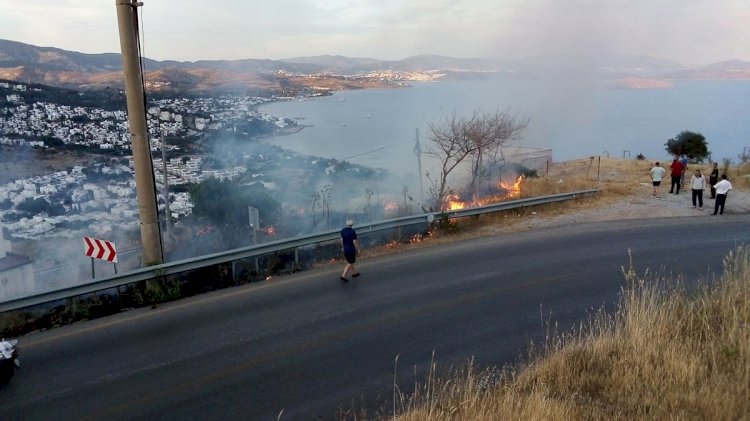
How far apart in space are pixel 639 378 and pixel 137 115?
32.3 ft

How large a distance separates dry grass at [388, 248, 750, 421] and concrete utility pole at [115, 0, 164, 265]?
721 centimetres

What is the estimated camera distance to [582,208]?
720 inches

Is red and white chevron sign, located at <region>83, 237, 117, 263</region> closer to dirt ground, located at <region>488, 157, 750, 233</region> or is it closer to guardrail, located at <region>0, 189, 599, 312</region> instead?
guardrail, located at <region>0, 189, 599, 312</region>

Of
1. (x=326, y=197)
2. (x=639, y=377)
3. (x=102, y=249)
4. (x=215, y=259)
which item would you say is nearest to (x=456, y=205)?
(x=326, y=197)

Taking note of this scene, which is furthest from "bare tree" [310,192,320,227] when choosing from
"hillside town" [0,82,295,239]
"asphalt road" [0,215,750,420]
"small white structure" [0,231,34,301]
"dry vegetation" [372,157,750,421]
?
"dry vegetation" [372,157,750,421]

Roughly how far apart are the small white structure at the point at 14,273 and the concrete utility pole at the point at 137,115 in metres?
4.74

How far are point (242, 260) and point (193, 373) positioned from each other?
5.20 metres

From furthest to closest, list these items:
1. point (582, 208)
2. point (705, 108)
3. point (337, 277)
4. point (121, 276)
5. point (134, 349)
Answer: point (705, 108), point (582, 208), point (337, 277), point (121, 276), point (134, 349)

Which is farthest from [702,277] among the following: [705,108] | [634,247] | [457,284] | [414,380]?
[705,108]

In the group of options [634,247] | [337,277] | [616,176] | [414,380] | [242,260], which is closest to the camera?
[414,380]

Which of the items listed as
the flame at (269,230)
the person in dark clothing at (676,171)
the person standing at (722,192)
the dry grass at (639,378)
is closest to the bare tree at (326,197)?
the flame at (269,230)

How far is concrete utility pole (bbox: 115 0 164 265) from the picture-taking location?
36.0ft

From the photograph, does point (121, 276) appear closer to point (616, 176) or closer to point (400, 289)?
point (400, 289)

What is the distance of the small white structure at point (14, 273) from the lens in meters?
Result: 13.6
